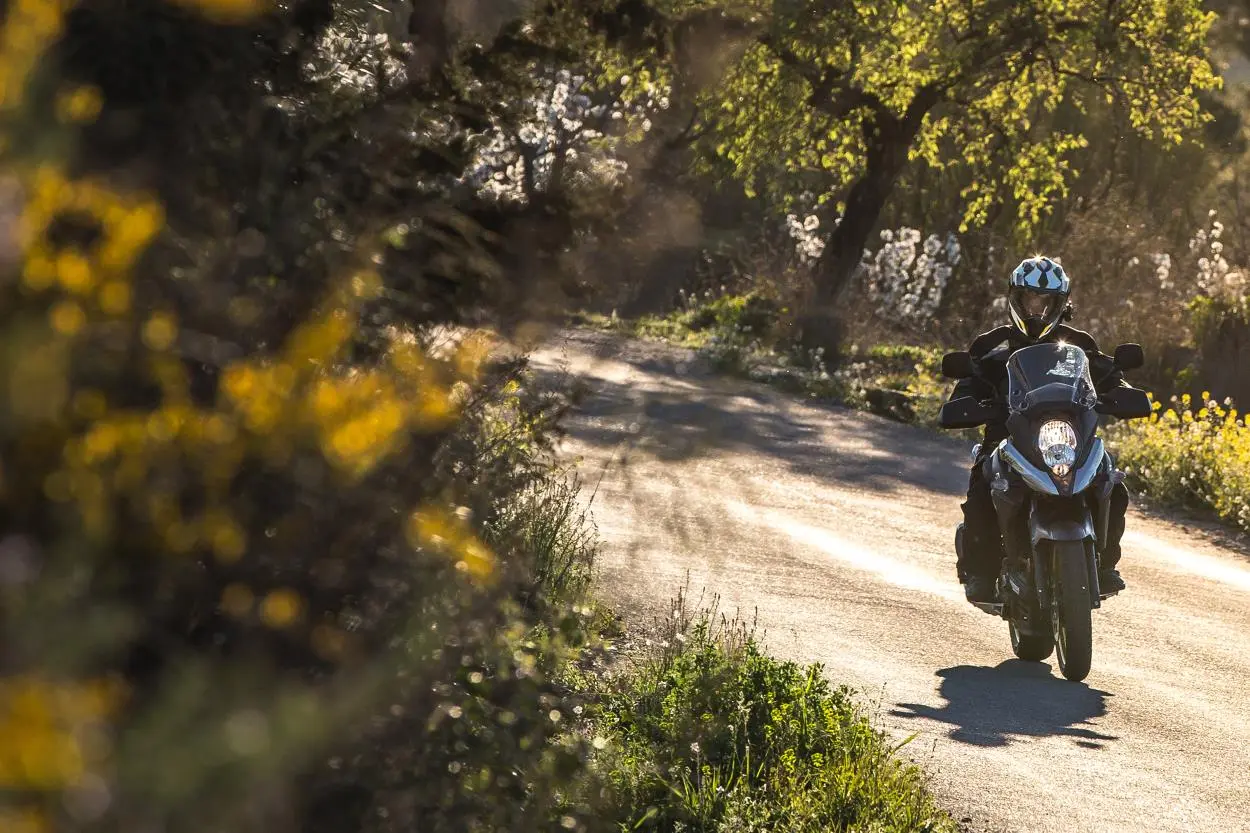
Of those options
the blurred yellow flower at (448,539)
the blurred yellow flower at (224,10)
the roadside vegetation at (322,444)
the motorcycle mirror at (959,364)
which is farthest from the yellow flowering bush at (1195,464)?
the blurred yellow flower at (224,10)

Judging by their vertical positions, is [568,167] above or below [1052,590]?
above

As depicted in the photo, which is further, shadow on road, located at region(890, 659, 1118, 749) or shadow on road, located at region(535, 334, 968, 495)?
shadow on road, located at region(535, 334, 968, 495)

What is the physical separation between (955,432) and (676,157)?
24.9 metres

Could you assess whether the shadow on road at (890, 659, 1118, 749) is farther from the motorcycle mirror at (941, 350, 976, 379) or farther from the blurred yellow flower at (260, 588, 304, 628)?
the blurred yellow flower at (260, 588, 304, 628)

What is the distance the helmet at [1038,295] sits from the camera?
379 inches

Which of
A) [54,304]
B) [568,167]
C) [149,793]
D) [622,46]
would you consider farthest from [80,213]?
[622,46]

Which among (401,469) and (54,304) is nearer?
(54,304)

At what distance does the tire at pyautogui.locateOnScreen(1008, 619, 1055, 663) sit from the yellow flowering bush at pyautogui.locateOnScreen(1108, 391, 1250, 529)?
696cm

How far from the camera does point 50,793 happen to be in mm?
1793

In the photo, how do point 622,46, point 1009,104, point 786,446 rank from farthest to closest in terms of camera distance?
point 1009,104 < point 786,446 < point 622,46

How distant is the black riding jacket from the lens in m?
9.84

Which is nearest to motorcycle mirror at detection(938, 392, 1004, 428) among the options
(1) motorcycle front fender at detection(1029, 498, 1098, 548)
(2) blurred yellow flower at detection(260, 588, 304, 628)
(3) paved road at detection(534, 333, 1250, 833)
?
(1) motorcycle front fender at detection(1029, 498, 1098, 548)

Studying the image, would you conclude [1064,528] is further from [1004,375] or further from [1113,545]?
[1004,375]

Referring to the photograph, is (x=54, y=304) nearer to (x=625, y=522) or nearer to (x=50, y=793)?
(x=50, y=793)
